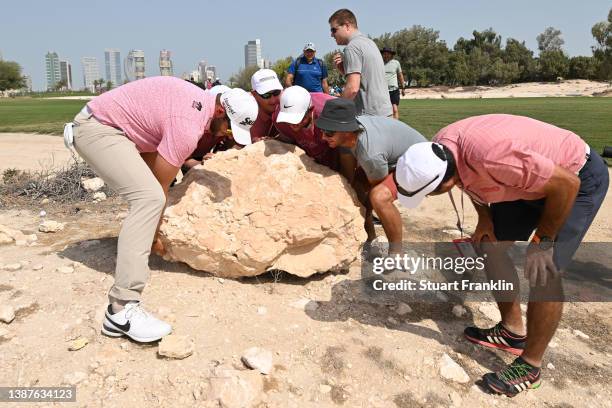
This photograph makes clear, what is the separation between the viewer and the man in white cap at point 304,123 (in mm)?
3676

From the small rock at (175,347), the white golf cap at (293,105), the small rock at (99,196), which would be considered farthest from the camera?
the small rock at (99,196)

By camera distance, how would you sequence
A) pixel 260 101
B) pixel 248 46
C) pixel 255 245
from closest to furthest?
pixel 255 245
pixel 260 101
pixel 248 46

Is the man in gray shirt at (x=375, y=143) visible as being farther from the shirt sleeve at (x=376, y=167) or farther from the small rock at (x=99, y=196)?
the small rock at (x=99, y=196)

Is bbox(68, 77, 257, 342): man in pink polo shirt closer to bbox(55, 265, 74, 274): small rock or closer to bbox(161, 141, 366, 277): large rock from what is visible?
bbox(161, 141, 366, 277): large rock

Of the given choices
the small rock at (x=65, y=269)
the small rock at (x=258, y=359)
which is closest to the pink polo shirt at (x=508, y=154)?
the small rock at (x=258, y=359)

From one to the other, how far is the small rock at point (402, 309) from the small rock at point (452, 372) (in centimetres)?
65

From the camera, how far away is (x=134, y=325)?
278 cm

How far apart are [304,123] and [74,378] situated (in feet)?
8.04

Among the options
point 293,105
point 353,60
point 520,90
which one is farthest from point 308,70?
point 520,90

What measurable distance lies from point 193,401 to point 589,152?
251cm

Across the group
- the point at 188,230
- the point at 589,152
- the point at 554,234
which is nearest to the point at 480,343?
the point at 554,234

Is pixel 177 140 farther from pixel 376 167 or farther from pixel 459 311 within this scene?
pixel 459 311

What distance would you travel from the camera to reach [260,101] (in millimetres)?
4121

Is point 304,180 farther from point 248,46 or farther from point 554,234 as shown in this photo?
point 248,46
